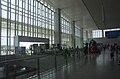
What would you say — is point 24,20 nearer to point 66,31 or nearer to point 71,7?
point 71,7

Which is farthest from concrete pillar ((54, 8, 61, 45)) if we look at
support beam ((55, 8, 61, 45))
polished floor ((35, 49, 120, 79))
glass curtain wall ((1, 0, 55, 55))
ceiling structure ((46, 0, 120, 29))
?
polished floor ((35, 49, 120, 79))

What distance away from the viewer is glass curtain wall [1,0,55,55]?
2169cm

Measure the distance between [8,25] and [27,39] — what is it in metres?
3.77

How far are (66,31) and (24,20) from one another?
65.5 feet

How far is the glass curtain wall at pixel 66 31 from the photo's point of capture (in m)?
41.6

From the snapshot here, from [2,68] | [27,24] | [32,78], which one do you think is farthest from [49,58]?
[27,24]

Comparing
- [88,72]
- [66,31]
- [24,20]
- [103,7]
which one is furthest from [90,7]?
[88,72]

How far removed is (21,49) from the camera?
1841cm

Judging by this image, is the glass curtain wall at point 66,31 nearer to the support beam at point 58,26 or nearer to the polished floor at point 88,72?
the support beam at point 58,26

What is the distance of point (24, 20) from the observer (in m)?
25.3

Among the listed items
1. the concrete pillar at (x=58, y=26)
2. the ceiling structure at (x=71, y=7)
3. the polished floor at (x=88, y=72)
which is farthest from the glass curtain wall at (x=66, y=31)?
the polished floor at (x=88, y=72)

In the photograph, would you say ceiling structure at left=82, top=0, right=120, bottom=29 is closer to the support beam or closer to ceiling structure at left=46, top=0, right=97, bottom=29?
ceiling structure at left=46, top=0, right=97, bottom=29

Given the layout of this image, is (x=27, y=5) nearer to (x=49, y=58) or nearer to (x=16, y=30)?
(x=16, y=30)

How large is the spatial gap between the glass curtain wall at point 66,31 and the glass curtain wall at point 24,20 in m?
8.01
